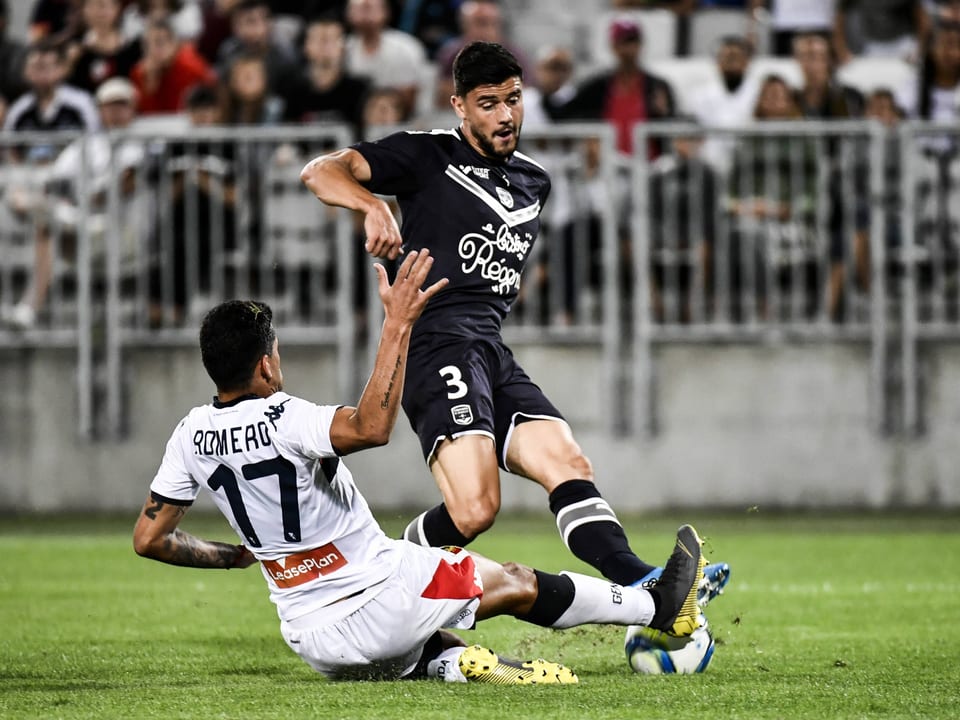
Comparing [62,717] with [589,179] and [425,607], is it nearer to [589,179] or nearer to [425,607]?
[425,607]

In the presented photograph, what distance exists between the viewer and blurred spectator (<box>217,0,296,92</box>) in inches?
583

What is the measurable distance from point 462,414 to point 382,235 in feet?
3.82

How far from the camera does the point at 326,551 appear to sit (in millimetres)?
5992

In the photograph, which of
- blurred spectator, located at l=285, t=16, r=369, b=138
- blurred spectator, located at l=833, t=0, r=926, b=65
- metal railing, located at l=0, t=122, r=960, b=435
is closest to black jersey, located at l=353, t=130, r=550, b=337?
metal railing, located at l=0, t=122, r=960, b=435

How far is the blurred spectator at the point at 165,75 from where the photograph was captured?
15492 millimetres

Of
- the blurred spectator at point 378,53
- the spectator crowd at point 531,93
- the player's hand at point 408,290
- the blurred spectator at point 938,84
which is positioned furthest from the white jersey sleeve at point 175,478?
the blurred spectator at point 938,84

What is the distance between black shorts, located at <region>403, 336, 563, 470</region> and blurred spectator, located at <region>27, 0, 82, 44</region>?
10.5 metres

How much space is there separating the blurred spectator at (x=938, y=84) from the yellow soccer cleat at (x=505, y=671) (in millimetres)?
9141

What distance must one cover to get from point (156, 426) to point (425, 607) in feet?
26.9

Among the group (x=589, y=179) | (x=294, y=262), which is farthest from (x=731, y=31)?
(x=294, y=262)

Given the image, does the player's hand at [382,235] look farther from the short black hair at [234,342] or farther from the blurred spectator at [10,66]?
the blurred spectator at [10,66]

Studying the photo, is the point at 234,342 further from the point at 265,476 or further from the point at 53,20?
the point at 53,20

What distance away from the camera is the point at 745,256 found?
13281 mm

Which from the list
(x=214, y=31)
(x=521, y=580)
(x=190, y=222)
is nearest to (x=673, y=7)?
(x=214, y=31)
